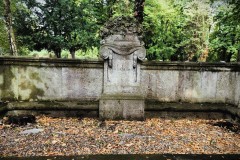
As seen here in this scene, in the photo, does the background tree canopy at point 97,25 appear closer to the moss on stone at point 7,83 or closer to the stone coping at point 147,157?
the moss on stone at point 7,83

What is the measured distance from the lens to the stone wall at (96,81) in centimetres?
650

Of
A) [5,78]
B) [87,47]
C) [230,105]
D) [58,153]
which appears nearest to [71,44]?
[87,47]

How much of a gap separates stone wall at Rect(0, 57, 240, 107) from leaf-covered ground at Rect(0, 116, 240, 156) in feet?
2.32

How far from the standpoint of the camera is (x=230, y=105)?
272 inches

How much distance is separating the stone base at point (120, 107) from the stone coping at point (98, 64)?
88 cm

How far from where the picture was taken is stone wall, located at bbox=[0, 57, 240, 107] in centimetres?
650

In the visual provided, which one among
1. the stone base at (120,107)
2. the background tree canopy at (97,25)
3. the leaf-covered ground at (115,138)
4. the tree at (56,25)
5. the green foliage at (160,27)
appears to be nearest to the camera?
the leaf-covered ground at (115,138)

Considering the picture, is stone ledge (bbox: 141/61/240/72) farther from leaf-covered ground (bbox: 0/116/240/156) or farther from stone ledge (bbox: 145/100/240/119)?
leaf-covered ground (bbox: 0/116/240/156)

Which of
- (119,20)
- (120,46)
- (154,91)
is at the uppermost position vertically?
(119,20)

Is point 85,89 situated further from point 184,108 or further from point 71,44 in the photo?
point 71,44

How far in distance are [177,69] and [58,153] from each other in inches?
152

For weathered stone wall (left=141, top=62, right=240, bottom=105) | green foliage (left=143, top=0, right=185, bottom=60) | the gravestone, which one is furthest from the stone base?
green foliage (left=143, top=0, right=185, bottom=60)

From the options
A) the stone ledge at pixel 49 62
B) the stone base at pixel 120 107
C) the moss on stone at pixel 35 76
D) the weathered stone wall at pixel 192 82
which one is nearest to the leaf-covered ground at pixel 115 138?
the stone base at pixel 120 107

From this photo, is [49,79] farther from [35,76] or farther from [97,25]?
[97,25]
